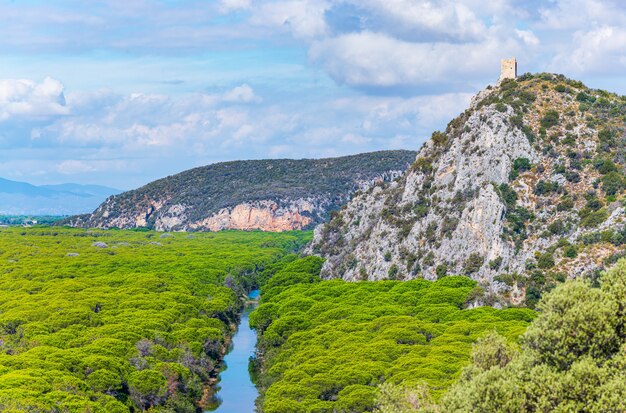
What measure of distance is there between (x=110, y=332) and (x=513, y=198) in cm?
5441

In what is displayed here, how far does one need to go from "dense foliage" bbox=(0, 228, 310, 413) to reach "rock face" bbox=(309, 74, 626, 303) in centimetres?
2784

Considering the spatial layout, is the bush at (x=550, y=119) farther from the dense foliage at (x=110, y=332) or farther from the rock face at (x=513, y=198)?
the dense foliage at (x=110, y=332)

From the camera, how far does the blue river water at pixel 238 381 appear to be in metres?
74.1

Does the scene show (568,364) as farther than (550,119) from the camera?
No

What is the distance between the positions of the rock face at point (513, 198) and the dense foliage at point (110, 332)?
27.8 m

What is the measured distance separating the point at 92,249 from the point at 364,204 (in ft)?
207

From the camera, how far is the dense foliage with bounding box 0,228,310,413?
5838 cm

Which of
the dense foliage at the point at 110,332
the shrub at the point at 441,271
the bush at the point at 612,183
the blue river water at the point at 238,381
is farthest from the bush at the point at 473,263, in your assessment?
the dense foliage at the point at 110,332

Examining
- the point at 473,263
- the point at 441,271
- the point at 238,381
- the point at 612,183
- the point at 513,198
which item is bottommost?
the point at 238,381

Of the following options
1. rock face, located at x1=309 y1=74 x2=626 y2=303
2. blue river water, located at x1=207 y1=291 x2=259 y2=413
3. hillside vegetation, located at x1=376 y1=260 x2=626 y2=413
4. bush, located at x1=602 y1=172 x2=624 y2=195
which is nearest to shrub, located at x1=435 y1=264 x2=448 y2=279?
rock face, located at x1=309 y1=74 x2=626 y2=303

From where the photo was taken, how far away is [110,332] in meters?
76.3

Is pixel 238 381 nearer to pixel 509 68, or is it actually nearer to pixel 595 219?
pixel 595 219

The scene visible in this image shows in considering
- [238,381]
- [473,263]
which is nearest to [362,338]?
[238,381]

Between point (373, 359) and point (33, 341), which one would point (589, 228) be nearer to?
point (373, 359)
